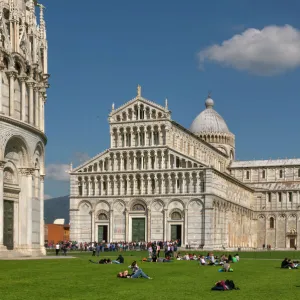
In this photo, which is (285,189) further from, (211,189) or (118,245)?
(118,245)

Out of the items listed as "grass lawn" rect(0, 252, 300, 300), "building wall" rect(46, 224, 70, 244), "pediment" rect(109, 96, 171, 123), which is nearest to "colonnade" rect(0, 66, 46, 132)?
"grass lawn" rect(0, 252, 300, 300)

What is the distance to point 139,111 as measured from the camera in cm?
9206

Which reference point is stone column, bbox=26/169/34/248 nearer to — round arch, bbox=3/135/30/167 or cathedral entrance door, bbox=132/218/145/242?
round arch, bbox=3/135/30/167

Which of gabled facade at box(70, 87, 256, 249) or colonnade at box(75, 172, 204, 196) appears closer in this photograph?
gabled facade at box(70, 87, 256, 249)

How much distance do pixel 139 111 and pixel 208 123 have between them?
1264 inches

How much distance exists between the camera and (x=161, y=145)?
90562mm

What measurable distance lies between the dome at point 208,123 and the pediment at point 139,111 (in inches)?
1205

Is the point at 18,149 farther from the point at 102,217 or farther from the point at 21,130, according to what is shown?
the point at 102,217

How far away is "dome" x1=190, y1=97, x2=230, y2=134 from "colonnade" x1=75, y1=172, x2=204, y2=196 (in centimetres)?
3188

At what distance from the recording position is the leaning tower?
39625mm

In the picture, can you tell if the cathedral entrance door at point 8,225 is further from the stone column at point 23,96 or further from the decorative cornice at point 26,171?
the stone column at point 23,96

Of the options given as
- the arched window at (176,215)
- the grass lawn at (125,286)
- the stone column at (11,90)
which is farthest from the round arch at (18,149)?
the arched window at (176,215)

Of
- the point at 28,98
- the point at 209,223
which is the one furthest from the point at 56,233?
the point at 28,98

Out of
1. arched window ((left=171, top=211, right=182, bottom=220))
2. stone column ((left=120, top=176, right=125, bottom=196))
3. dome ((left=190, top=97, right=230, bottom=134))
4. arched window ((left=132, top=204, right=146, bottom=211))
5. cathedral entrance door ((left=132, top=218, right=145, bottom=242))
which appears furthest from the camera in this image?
dome ((left=190, top=97, right=230, bottom=134))
